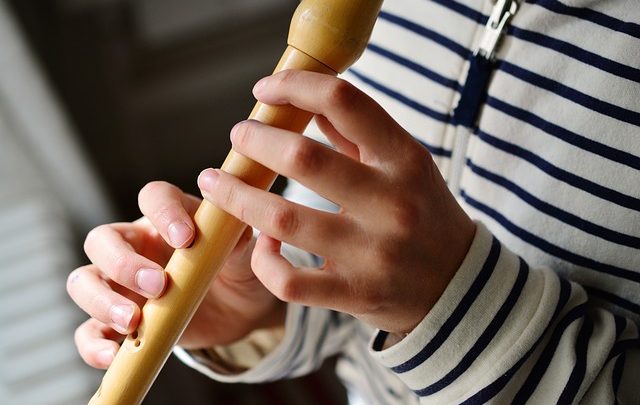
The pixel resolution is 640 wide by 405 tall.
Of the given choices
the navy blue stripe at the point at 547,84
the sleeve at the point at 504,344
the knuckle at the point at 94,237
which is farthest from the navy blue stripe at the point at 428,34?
the knuckle at the point at 94,237

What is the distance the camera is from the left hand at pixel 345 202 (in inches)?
12.7

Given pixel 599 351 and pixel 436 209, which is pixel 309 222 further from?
pixel 599 351

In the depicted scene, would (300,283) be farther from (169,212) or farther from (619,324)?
(619,324)

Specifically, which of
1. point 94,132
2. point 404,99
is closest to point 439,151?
point 404,99

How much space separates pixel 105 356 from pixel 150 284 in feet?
0.29

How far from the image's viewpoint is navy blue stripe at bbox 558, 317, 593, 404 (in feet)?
1.25

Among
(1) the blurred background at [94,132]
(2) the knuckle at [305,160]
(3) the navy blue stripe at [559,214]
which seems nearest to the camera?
(2) the knuckle at [305,160]

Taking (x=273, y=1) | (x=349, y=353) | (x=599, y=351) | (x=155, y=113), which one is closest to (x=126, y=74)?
(x=155, y=113)

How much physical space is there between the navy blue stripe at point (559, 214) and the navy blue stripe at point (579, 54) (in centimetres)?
9

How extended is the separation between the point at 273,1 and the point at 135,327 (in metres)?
0.75

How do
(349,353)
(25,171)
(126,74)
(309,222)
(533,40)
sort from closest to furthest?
1. (309,222)
2. (533,40)
3. (349,353)
4. (25,171)
5. (126,74)

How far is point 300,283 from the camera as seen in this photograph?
0.33 meters

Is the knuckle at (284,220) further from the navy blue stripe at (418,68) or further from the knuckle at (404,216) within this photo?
the navy blue stripe at (418,68)

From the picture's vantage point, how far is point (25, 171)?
82cm
